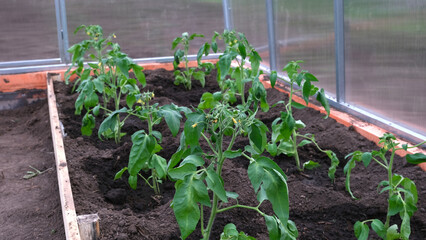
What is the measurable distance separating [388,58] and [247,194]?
1.54 meters

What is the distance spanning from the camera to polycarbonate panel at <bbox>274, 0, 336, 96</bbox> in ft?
14.4

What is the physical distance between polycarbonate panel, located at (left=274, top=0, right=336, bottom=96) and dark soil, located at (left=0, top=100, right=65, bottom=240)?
2430 mm

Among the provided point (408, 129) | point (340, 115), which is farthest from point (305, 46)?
point (408, 129)

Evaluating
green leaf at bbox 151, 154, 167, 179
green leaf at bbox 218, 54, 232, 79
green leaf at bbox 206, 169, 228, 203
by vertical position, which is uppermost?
green leaf at bbox 218, 54, 232, 79

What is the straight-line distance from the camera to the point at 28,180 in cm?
406

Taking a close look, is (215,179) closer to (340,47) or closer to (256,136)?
(256,136)

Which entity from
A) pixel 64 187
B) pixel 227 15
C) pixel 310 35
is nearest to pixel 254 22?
pixel 227 15

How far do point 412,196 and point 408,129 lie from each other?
4.45 ft

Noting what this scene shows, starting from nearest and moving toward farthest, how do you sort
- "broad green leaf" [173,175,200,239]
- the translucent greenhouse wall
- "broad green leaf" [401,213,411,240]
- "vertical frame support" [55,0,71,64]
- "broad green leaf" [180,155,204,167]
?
"broad green leaf" [173,175,200,239], "broad green leaf" [180,155,204,167], "broad green leaf" [401,213,411,240], the translucent greenhouse wall, "vertical frame support" [55,0,71,64]

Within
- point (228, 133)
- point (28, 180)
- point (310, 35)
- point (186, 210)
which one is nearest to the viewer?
point (186, 210)

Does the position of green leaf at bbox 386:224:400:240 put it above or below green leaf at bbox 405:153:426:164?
below

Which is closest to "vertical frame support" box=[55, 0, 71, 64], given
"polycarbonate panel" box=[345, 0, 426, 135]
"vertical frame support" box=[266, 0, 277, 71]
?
"vertical frame support" box=[266, 0, 277, 71]

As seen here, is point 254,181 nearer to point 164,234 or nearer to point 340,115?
point 164,234

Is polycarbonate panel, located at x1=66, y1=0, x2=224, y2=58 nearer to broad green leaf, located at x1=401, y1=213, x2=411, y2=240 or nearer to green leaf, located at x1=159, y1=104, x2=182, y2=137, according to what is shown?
green leaf, located at x1=159, y1=104, x2=182, y2=137
